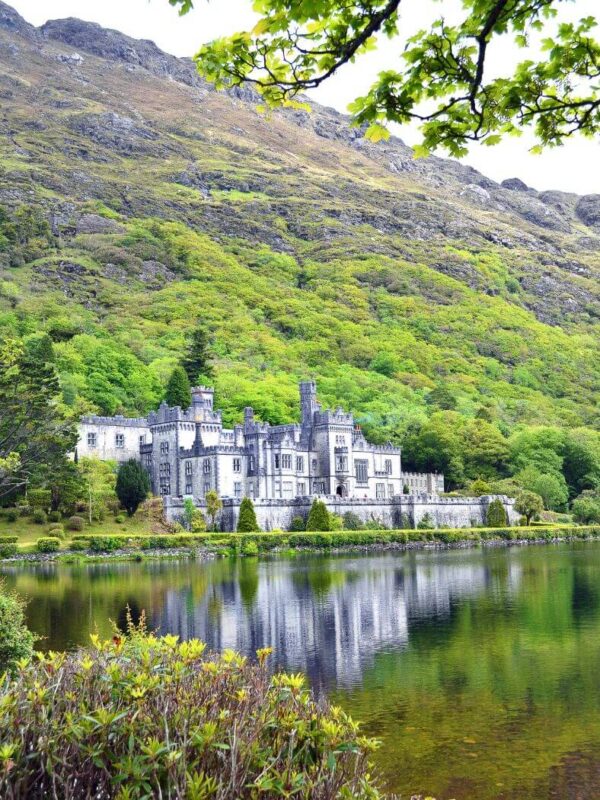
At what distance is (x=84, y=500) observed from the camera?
71.4 meters

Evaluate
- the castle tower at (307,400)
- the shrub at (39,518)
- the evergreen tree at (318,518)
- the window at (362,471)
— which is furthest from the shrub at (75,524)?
the window at (362,471)

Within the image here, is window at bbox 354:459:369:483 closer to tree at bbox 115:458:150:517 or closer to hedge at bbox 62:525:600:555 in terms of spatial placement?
hedge at bbox 62:525:600:555

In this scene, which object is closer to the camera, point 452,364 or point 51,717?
point 51,717

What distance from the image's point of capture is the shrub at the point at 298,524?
7752cm

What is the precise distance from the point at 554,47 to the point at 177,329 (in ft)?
451

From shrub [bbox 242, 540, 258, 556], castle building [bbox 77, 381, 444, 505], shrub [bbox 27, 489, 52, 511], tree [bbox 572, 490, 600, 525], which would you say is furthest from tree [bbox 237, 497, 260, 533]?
tree [bbox 572, 490, 600, 525]

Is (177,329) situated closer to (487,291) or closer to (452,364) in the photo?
(452,364)

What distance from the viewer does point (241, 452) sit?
83000 mm

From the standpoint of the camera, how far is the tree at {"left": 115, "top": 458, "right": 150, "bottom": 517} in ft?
243

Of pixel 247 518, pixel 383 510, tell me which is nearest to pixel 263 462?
pixel 247 518

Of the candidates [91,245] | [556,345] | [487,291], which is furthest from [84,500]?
[487,291]

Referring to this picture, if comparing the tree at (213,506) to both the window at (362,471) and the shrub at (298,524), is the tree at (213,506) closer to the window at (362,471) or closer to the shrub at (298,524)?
the shrub at (298,524)

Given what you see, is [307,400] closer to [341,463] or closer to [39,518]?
[341,463]

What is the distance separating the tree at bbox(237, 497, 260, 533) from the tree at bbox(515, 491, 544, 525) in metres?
26.9
